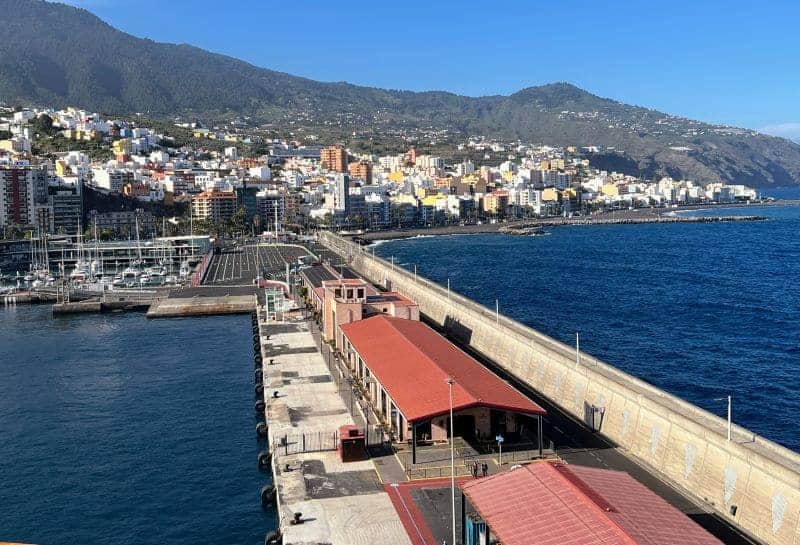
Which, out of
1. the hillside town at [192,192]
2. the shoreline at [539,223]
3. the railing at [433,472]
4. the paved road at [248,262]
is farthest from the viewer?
the shoreline at [539,223]

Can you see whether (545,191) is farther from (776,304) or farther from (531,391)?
(531,391)

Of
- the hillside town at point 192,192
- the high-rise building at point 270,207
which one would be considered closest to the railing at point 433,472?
the hillside town at point 192,192

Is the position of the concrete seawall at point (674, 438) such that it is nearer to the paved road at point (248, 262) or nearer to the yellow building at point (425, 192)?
the paved road at point (248, 262)

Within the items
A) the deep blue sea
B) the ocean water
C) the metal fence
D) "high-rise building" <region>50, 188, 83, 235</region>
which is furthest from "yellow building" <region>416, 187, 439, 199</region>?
the metal fence

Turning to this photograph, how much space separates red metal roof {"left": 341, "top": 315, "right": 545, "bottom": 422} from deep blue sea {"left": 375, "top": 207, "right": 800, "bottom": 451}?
9743 millimetres

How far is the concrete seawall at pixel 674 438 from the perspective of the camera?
57.2ft

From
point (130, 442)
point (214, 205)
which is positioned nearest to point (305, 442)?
point (130, 442)

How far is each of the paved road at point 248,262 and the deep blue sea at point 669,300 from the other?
11.5m

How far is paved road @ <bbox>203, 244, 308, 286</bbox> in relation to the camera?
68.3 meters

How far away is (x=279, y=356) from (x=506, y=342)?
31.8ft

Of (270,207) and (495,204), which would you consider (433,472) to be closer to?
(270,207)

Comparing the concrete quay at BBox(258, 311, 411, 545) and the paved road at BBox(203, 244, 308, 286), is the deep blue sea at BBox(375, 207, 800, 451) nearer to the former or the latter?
the paved road at BBox(203, 244, 308, 286)

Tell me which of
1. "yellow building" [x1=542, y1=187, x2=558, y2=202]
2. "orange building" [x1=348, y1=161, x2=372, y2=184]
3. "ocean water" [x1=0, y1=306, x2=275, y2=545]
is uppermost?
"orange building" [x1=348, y1=161, x2=372, y2=184]

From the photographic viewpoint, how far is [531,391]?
2962 cm
